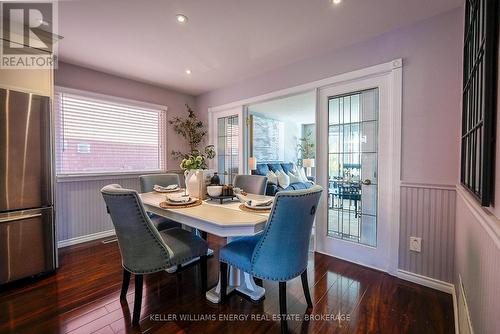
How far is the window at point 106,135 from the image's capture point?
298 centimetres

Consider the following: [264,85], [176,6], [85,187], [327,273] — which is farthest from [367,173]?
[85,187]

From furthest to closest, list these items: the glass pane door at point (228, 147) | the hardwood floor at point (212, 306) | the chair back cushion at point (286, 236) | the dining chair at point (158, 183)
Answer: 1. the glass pane door at point (228, 147)
2. the dining chair at point (158, 183)
3. the hardwood floor at point (212, 306)
4. the chair back cushion at point (286, 236)

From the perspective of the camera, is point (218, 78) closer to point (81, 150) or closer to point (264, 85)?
point (264, 85)

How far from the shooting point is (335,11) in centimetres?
195

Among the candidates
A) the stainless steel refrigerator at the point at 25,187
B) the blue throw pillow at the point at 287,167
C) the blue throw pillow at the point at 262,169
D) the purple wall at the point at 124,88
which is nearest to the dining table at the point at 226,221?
the stainless steel refrigerator at the point at 25,187

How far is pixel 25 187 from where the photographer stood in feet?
6.90

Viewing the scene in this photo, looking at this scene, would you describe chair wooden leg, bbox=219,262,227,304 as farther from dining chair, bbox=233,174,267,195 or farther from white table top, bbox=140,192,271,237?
dining chair, bbox=233,174,267,195

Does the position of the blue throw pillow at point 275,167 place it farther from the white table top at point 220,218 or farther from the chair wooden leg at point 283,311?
the chair wooden leg at point 283,311

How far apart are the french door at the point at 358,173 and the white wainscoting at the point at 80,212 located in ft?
9.89

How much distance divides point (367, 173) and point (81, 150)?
364 cm

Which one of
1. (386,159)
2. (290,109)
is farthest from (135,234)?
(290,109)

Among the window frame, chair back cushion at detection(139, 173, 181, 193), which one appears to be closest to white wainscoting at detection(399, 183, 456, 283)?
chair back cushion at detection(139, 173, 181, 193)

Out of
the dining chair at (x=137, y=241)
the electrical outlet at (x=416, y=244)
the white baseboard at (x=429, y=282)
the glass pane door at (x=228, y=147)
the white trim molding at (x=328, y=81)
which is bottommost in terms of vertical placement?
the white baseboard at (x=429, y=282)

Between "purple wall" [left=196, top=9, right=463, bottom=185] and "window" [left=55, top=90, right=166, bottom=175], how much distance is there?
10.7 ft
